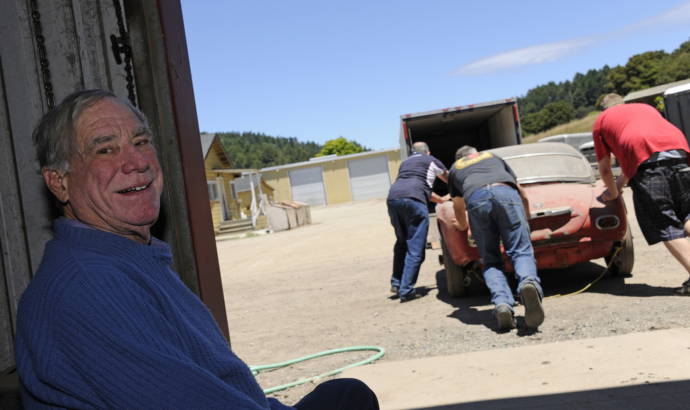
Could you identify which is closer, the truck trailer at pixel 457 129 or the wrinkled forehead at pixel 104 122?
the wrinkled forehead at pixel 104 122

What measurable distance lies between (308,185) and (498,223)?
4644 cm

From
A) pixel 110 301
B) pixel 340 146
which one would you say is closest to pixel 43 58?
pixel 110 301

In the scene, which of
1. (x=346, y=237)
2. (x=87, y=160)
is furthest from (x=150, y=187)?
Answer: (x=346, y=237)

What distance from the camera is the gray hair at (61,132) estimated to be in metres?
1.86

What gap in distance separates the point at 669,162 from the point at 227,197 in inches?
1490

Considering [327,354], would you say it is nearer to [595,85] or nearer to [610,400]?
[610,400]

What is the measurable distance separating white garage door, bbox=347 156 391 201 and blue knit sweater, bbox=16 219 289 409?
1948 inches

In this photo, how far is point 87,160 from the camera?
1.89 meters

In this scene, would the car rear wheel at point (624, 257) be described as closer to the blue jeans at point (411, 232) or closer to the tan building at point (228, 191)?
the blue jeans at point (411, 232)

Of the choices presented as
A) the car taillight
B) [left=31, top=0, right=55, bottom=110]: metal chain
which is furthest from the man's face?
the car taillight

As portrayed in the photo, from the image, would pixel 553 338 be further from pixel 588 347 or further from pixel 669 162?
pixel 669 162

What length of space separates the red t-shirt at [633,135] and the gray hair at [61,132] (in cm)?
531

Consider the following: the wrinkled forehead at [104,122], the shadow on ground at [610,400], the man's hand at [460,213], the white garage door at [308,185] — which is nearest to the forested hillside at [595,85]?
the white garage door at [308,185]

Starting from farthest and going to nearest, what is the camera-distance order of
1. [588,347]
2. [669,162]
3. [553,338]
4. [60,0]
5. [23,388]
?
[669,162], [553,338], [588,347], [60,0], [23,388]
